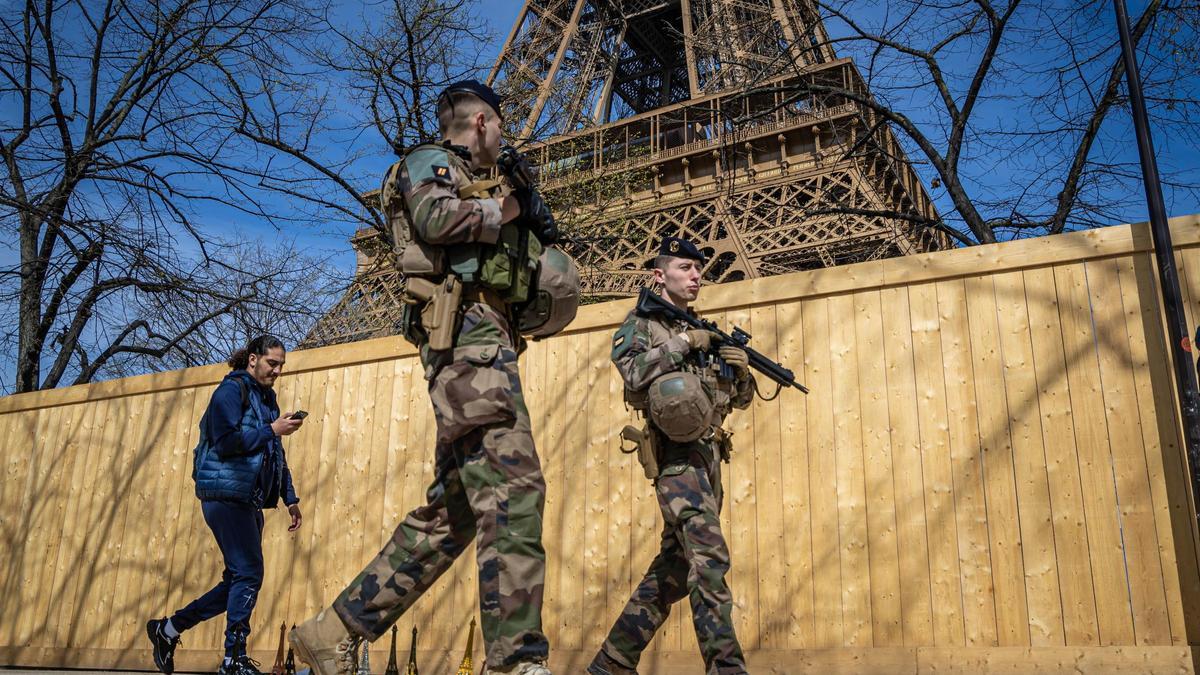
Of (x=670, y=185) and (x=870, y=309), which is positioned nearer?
(x=870, y=309)

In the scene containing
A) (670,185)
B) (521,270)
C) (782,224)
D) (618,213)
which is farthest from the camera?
(670,185)

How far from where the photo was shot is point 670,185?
2170 centimetres

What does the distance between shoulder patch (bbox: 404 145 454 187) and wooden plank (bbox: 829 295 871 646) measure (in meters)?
2.99

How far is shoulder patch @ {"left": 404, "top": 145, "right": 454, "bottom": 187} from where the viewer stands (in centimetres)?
275

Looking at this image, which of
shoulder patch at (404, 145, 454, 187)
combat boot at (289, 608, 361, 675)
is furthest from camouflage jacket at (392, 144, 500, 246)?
combat boot at (289, 608, 361, 675)

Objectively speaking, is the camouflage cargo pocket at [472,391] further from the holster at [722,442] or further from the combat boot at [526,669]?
the holster at [722,442]

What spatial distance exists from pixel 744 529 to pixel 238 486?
2.66 meters

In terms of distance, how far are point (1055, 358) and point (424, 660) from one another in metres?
3.98

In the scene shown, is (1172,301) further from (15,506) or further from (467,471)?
(15,506)

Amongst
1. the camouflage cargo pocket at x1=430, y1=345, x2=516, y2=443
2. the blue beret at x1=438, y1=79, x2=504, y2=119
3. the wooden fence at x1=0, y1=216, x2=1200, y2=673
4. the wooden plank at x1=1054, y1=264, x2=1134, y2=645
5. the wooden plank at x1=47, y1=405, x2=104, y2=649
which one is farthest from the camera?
the wooden plank at x1=47, y1=405, x2=104, y2=649

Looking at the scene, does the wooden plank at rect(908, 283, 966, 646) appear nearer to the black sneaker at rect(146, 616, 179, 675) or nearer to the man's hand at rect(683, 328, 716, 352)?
the man's hand at rect(683, 328, 716, 352)

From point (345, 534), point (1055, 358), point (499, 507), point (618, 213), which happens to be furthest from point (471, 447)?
point (618, 213)

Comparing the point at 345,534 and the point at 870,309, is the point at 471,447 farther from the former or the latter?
the point at 345,534

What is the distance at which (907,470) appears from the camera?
15.7 ft
